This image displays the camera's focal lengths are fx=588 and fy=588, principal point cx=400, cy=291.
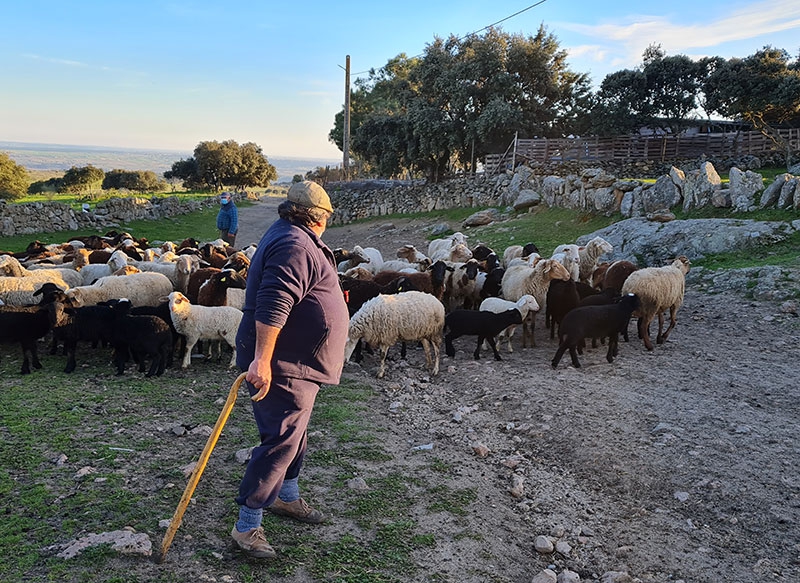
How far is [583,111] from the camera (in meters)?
34.5

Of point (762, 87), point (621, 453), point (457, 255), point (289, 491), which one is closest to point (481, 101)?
point (762, 87)

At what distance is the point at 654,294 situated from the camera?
927 cm

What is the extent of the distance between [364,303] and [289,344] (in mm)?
5254

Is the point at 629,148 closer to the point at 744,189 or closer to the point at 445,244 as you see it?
the point at 744,189

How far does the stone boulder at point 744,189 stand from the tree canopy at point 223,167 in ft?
162

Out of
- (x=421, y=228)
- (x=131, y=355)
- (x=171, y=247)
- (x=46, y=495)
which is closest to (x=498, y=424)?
(x=46, y=495)

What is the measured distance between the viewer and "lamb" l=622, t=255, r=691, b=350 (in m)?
9.25

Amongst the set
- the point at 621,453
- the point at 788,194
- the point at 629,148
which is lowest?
the point at 621,453

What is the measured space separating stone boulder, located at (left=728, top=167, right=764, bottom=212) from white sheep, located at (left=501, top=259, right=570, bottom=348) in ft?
23.0

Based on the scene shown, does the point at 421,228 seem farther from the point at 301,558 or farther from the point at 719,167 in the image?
the point at 301,558

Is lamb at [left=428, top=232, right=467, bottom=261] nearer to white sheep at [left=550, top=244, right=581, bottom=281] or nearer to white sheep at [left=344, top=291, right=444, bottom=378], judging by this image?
white sheep at [left=550, top=244, right=581, bottom=281]

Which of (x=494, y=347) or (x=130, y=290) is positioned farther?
(x=130, y=290)

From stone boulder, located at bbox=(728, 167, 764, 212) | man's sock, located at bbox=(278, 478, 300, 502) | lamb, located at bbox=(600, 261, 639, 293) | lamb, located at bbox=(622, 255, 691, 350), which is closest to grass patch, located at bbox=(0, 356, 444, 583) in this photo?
man's sock, located at bbox=(278, 478, 300, 502)

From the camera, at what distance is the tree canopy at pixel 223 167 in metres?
56.2
